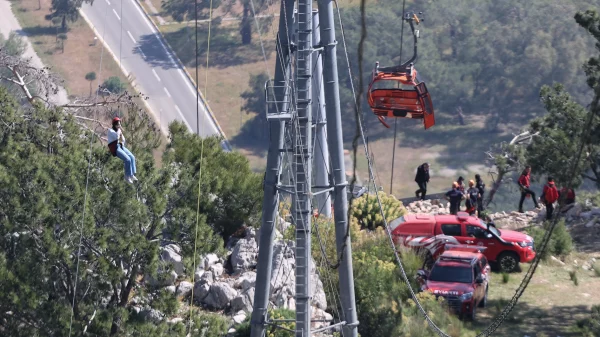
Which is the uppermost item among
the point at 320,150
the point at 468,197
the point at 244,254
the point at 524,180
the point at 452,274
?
the point at 320,150

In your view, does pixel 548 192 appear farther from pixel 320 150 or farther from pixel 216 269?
pixel 216 269

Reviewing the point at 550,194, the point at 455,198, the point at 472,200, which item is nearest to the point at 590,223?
the point at 550,194

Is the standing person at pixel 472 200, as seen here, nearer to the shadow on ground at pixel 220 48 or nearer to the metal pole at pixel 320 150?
the metal pole at pixel 320 150

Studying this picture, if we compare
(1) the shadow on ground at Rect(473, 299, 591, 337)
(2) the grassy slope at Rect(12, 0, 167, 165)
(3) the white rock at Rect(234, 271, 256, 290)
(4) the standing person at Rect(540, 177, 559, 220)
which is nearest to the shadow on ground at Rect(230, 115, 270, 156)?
(2) the grassy slope at Rect(12, 0, 167, 165)

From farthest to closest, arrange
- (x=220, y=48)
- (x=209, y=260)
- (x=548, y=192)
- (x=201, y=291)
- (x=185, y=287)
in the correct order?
(x=220, y=48)
(x=548, y=192)
(x=209, y=260)
(x=201, y=291)
(x=185, y=287)

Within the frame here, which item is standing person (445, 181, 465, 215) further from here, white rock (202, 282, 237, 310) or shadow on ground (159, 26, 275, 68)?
shadow on ground (159, 26, 275, 68)

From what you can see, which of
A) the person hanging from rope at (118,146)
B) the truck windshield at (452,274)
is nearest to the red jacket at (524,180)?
the truck windshield at (452,274)
